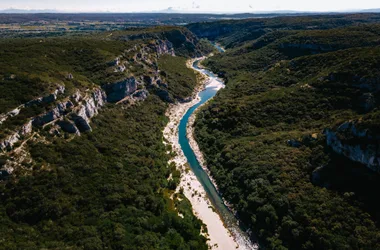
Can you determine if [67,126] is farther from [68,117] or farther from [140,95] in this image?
[140,95]

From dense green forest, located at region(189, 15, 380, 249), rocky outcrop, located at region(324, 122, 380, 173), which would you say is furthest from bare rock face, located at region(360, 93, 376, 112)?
rocky outcrop, located at region(324, 122, 380, 173)

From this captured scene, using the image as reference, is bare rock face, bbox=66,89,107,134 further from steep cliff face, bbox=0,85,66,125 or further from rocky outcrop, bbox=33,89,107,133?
steep cliff face, bbox=0,85,66,125

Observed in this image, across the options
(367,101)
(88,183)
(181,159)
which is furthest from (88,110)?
(367,101)

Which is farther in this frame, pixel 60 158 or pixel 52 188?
pixel 60 158

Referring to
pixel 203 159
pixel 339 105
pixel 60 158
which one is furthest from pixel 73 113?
pixel 339 105

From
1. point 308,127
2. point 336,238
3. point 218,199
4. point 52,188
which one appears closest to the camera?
point 336,238

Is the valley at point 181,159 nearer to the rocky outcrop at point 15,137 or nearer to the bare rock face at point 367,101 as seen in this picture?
the rocky outcrop at point 15,137

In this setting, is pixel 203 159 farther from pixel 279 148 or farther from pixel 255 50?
pixel 255 50
